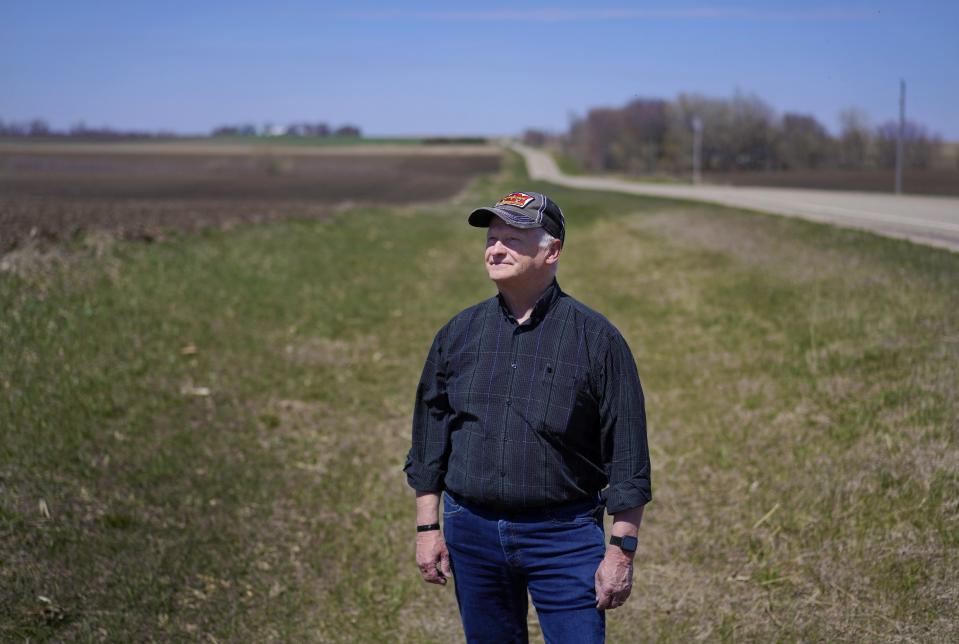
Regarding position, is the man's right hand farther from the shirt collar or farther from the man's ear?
→ the man's ear

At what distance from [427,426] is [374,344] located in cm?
940

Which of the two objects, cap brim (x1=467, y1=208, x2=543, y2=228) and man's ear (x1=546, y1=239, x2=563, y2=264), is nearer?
cap brim (x1=467, y1=208, x2=543, y2=228)

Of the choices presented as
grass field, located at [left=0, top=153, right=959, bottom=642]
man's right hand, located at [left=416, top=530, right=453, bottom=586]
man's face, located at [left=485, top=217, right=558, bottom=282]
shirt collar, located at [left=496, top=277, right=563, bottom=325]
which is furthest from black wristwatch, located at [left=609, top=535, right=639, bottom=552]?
grass field, located at [left=0, top=153, right=959, bottom=642]

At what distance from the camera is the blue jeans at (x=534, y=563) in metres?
3.24

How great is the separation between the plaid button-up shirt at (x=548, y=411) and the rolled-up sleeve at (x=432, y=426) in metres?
0.08

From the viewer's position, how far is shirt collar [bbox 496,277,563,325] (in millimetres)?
3291

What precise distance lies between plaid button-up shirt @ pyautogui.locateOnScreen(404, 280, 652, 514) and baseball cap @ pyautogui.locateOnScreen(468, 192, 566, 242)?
220mm

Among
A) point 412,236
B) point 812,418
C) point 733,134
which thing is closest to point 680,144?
point 733,134

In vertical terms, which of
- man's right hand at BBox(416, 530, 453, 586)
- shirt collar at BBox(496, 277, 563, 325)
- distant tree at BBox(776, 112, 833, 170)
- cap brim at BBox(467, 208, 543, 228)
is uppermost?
distant tree at BBox(776, 112, 833, 170)

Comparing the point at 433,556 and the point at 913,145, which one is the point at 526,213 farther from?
the point at 913,145

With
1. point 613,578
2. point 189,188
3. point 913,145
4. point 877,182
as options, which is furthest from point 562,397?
point 913,145

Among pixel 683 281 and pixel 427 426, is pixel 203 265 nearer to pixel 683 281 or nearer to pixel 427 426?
pixel 683 281

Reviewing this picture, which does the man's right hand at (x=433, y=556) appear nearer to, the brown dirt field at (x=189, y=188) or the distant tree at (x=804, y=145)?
the brown dirt field at (x=189, y=188)

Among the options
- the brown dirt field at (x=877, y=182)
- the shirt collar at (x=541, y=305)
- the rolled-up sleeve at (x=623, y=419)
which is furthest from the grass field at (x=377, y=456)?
the brown dirt field at (x=877, y=182)
